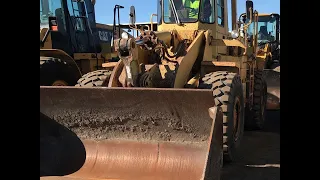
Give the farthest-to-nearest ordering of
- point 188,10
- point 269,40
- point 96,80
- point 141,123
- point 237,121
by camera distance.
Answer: point 269,40
point 188,10
point 237,121
point 96,80
point 141,123

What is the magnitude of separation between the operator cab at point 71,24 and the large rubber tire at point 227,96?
4.23m

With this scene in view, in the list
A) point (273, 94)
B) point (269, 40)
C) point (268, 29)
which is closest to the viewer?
point (273, 94)

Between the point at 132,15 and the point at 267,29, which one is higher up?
the point at 267,29

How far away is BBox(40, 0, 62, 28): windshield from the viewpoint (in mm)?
8312

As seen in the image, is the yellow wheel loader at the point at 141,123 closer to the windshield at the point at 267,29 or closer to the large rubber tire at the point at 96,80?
the large rubber tire at the point at 96,80

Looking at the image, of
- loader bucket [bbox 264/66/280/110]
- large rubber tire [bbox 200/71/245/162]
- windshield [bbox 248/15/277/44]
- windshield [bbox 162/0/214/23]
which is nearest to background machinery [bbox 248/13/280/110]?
windshield [bbox 248/15/277/44]

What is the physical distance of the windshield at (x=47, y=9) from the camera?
27.3 ft

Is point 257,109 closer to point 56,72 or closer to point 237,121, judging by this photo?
point 237,121

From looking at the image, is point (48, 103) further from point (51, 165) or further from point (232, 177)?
point (232, 177)

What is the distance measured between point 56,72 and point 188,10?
259 cm

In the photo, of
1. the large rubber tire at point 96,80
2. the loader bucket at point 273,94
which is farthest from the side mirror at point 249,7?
the loader bucket at point 273,94

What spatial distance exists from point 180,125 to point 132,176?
76 cm

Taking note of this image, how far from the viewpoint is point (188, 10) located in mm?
6336

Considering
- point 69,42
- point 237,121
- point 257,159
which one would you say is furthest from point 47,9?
point 257,159
